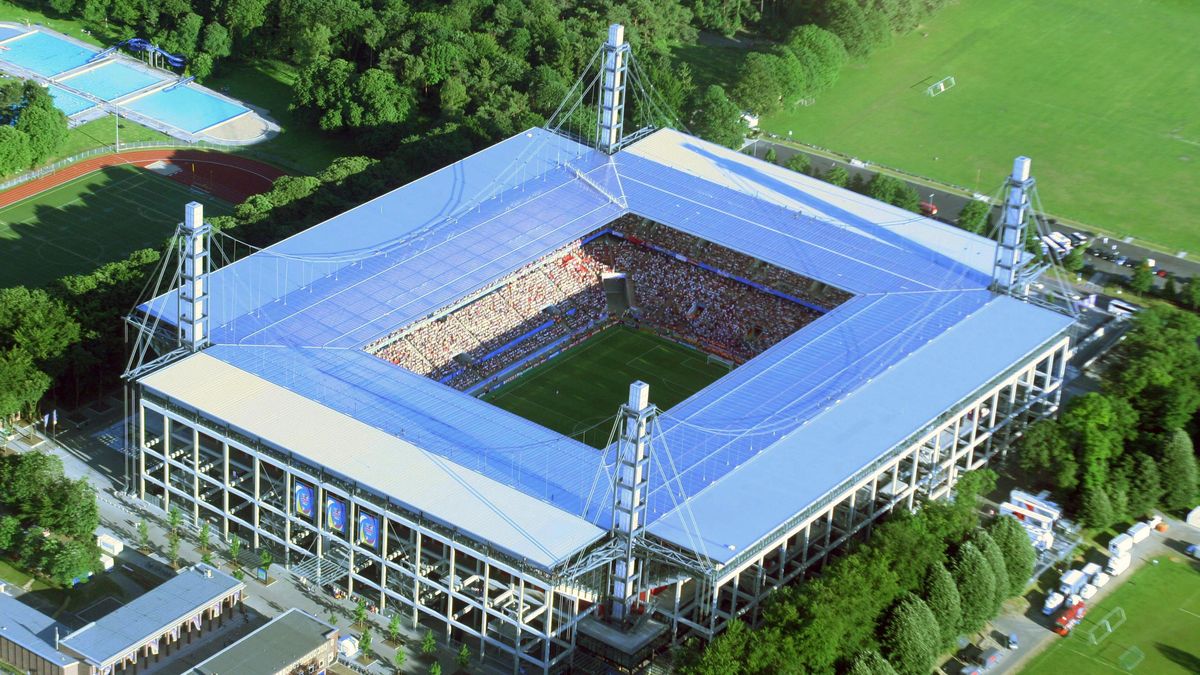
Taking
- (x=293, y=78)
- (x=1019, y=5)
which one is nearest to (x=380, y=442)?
(x=293, y=78)

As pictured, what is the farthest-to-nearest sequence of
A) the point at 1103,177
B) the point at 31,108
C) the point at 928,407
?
the point at 1103,177, the point at 31,108, the point at 928,407

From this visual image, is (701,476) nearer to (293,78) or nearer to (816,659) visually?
(816,659)

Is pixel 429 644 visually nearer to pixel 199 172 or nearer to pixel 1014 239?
pixel 1014 239

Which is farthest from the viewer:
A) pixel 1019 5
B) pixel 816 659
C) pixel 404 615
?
pixel 1019 5

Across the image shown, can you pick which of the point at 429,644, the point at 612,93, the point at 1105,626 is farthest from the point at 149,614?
the point at 612,93

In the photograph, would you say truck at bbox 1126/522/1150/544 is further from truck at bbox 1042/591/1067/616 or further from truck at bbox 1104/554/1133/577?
truck at bbox 1042/591/1067/616

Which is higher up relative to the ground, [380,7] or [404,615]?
[380,7]
